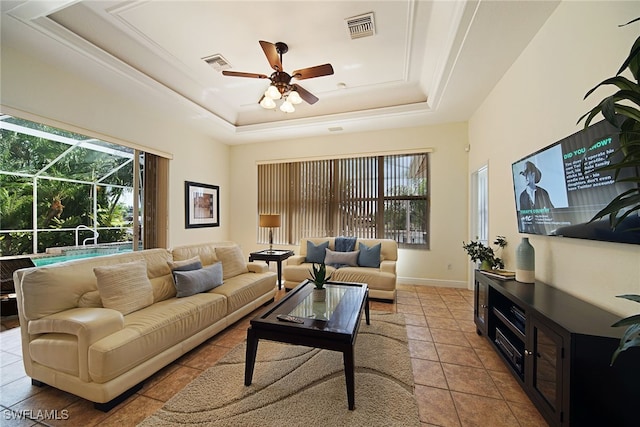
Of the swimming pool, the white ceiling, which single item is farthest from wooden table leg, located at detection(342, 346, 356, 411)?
the swimming pool

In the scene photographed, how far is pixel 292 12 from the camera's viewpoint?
2533 millimetres

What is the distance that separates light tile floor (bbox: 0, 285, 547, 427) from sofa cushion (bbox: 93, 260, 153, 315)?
618 millimetres

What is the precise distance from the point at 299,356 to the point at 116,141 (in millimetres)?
3602

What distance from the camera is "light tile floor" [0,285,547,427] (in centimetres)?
167

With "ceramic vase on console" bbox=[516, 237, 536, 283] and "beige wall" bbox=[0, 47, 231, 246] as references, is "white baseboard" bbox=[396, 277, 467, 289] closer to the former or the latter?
"ceramic vase on console" bbox=[516, 237, 536, 283]

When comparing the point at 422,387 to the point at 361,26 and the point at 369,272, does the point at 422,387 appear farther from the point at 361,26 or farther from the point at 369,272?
the point at 361,26

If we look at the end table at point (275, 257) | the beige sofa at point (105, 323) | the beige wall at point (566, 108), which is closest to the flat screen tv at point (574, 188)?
the beige wall at point (566, 108)

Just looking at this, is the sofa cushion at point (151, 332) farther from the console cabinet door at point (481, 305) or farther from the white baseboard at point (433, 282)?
the white baseboard at point (433, 282)

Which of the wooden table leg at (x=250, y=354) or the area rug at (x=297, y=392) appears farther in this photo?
the wooden table leg at (x=250, y=354)

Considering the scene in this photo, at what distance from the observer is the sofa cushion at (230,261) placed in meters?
3.44

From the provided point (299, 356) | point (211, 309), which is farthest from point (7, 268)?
point (299, 356)

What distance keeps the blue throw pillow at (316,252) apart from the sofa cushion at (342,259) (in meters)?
0.19

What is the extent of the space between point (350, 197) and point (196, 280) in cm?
324

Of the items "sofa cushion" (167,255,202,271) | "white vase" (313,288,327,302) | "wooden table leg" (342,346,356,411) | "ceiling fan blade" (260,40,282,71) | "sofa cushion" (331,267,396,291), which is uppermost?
"ceiling fan blade" (260,40,282,71)
